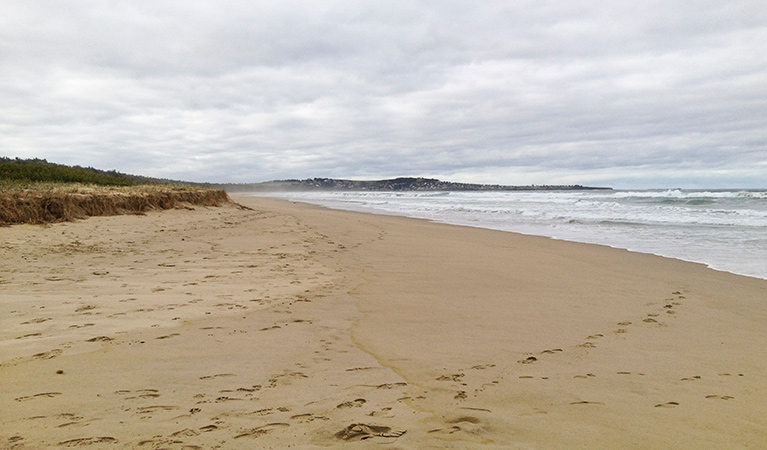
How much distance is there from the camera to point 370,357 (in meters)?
3.69

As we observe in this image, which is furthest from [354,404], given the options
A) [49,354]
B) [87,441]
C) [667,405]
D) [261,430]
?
[49,354]

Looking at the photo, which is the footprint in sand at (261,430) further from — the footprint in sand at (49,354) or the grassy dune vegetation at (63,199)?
the grassy dune vegetation at (63,199)

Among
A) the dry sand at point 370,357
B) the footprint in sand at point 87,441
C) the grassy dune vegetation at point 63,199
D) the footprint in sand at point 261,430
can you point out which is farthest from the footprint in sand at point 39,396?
the grassy dune vegetation at point 63,199

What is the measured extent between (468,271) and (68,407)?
604 cm

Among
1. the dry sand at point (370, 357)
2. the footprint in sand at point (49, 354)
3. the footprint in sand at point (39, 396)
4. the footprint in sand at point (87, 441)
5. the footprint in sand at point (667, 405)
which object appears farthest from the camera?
the footprint in sand at point (49, 354)

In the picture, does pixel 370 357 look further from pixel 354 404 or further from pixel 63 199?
pixel 63 199

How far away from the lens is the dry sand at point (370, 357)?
8.27 feet

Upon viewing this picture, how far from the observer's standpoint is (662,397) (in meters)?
3.09

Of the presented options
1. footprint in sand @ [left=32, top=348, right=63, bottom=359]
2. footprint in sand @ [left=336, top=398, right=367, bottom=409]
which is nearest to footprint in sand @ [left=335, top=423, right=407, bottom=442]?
footprint in sand @ [left=336, top=398, right=367, bottom=409]

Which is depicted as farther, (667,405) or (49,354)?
(49,354)

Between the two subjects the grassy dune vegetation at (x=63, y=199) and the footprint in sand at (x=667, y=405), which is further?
the grassy dune vegetation at (x=63, y=199)

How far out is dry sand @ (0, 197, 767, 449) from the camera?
2520mm

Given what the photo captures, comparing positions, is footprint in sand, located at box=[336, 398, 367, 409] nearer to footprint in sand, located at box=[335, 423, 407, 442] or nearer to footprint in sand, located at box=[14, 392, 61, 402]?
footprint in sand, located at box=[335, 423, 407, 442]

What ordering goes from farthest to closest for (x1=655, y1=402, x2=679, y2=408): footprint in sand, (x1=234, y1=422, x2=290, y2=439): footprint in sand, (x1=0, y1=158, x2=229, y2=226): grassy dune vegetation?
(x1=0, y1=158, x2=229, y2=226): grassy dune vegetation
(x1=655, y1=402, x2=679, y2=408): footprint in sand
(x1=234, y1=422, x2=290, y2=439): footprint in sand
